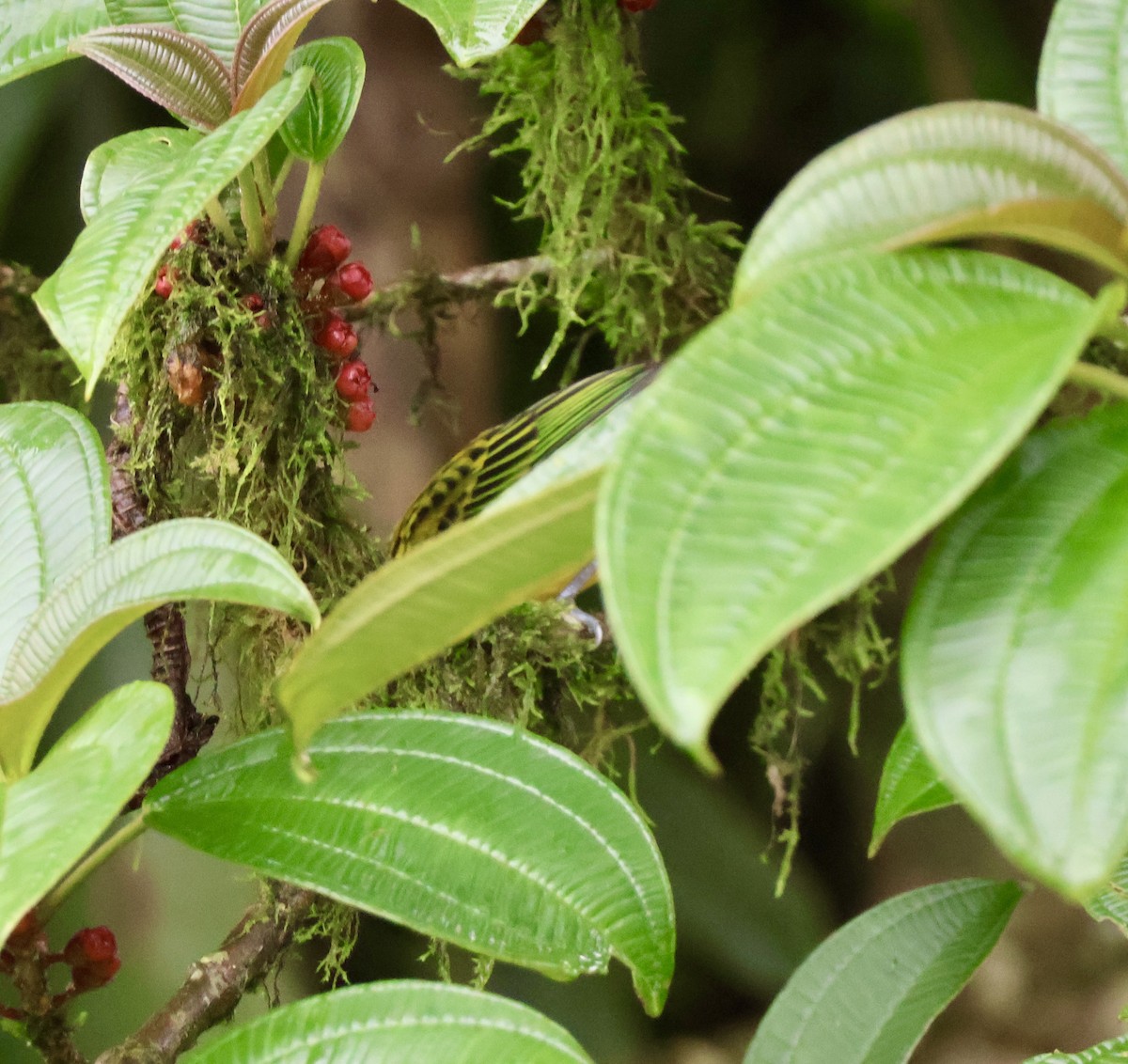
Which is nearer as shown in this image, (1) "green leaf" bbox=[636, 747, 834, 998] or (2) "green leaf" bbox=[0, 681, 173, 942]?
(2) "green leaf" bbox=[0, 681, 173, 942]

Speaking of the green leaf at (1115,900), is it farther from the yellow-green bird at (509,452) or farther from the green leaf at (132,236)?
the green leaf at (132,236)

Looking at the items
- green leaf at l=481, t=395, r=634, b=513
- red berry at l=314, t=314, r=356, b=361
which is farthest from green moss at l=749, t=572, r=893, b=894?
green leaf at l=481, t=395, r=634, b=513

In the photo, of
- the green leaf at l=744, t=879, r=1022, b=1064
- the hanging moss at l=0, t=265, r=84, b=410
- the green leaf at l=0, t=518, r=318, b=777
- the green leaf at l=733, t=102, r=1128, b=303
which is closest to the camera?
the green leaf at l=733, t=102, r=1128, b=303

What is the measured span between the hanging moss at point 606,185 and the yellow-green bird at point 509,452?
72mm

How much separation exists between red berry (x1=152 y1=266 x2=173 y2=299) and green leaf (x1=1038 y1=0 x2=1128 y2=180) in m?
0.72

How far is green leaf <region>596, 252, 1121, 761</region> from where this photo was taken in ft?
1.09

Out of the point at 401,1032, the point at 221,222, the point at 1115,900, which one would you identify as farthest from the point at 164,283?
the point at 1115,900

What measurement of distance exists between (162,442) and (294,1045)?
58 cm

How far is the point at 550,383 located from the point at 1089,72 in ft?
5.00

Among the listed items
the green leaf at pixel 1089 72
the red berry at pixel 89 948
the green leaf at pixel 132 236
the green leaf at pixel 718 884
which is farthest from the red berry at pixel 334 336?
the green leaf at pixel 718 884

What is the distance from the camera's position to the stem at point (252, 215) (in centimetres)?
90

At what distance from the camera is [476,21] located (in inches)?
28.1

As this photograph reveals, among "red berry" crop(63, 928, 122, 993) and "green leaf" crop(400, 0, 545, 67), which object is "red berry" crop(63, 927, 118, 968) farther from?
"green leaf" crop(400, 0, 545, 67)

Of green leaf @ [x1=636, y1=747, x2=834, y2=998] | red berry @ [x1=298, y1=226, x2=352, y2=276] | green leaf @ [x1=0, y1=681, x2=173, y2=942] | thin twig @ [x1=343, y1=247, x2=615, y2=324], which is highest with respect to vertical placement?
red berry @ [x1=298, y1=226, x2=352, y2=276]
